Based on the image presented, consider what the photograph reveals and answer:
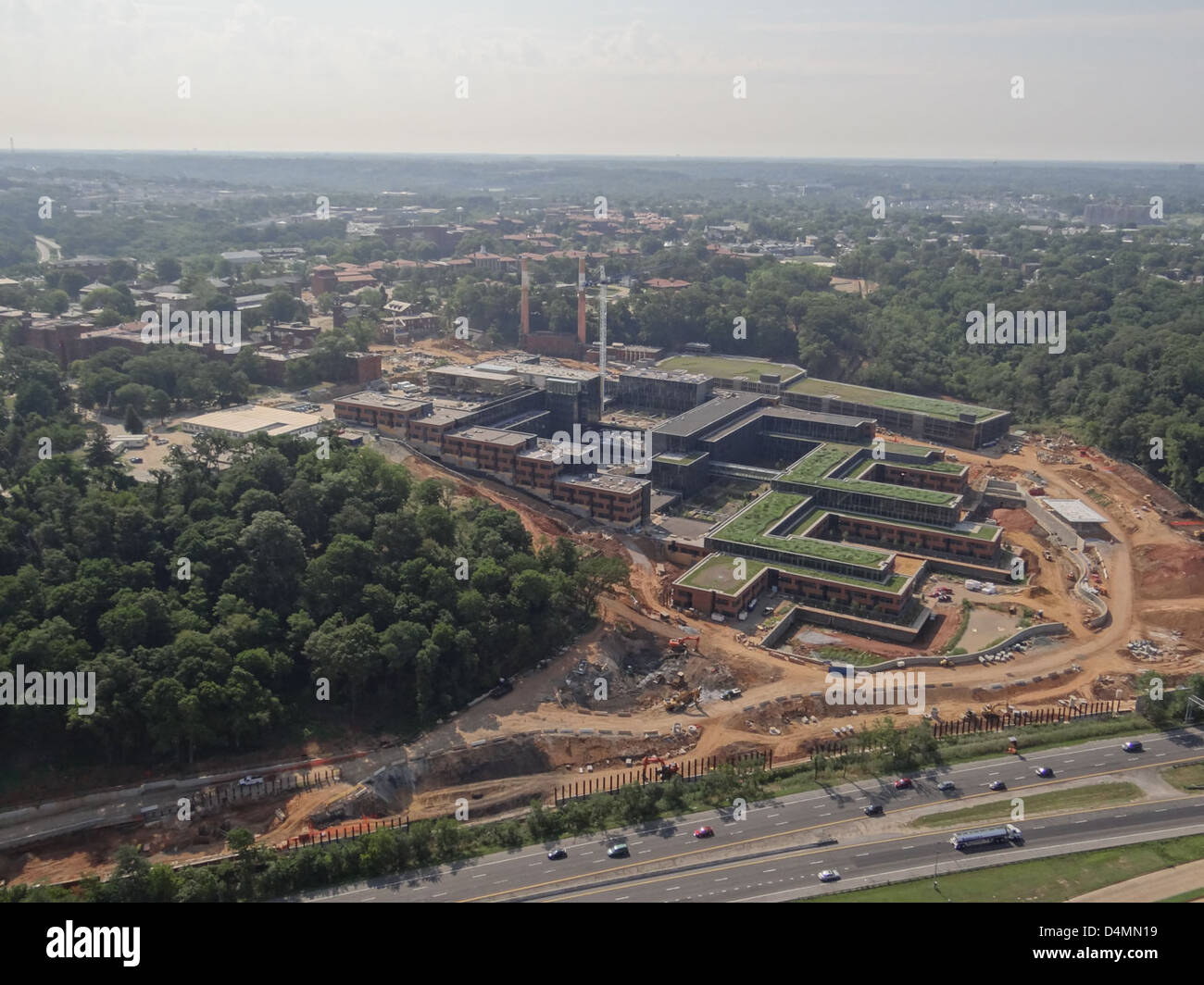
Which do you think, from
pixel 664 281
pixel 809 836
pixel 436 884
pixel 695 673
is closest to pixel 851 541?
pixel 695 673

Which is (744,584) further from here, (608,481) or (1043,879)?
(1043,879)

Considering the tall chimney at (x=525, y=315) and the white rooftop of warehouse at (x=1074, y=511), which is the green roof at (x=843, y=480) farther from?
the tall chimney at (x=525, y=315)

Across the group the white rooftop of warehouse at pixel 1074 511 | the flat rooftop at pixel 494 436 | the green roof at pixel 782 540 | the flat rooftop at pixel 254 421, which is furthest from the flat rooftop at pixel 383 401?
the white rooftop of warehouse at pixel 1074 511

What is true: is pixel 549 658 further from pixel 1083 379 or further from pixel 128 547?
pixel 1083 379

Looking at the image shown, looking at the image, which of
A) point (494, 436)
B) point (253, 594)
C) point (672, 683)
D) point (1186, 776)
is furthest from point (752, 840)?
point (494, 436)

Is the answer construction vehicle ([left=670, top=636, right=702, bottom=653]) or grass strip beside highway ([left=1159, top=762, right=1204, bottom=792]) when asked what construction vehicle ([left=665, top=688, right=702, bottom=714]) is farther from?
grass strip beside highway ([left=1159, top=762, right=1204, bottom=792])

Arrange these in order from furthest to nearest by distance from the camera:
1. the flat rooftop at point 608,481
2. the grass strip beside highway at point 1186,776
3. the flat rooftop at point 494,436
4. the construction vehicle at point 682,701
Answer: the flat rooftop at point 494,436
the flat rooftop at point 608,481
the construction vehicle at point 682,701
the grass strip beside highway at point 1186,776

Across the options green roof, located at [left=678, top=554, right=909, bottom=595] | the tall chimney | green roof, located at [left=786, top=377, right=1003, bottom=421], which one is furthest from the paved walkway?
the tall chimney
